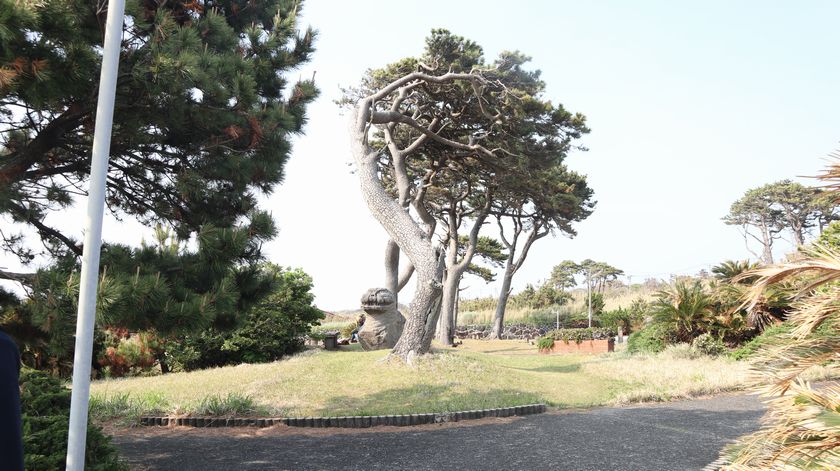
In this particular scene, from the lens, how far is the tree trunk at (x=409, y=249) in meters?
11.8

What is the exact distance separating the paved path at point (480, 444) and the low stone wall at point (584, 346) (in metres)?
10.4

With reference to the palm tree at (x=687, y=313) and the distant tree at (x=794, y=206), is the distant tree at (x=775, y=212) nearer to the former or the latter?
the distant tree at (x=794, y=206)

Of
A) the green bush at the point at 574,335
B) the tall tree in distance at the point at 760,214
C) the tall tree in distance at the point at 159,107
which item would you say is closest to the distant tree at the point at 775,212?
the tall tree in distance at the point at 760,214

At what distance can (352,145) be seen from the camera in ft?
44.6

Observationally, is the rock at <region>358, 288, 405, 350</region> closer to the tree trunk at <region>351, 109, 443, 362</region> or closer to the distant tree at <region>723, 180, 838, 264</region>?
the tree trunk at <region>351, 109, 443, 362</region>

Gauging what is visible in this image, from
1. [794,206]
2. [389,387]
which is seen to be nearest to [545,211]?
[389,387]

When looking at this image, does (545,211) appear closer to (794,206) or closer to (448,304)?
(448,304)

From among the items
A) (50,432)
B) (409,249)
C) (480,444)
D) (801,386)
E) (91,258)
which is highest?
(409,249)

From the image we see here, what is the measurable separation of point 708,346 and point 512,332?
1557cm

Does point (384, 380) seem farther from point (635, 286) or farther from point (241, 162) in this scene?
point (635, 286)

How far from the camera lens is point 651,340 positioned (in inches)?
602

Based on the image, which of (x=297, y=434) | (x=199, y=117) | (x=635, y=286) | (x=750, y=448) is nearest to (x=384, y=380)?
(x=297, y=434)

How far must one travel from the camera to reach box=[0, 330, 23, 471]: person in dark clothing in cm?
68

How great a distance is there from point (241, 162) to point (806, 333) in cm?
532
